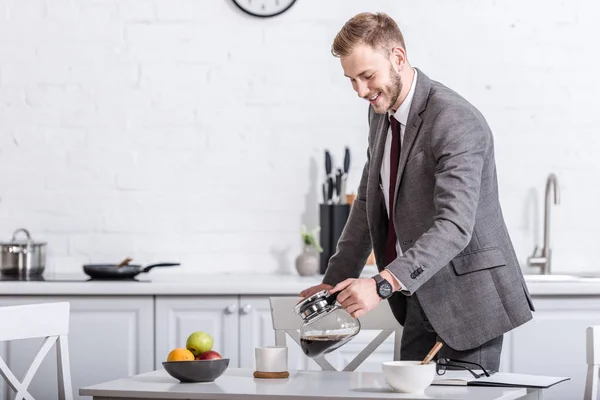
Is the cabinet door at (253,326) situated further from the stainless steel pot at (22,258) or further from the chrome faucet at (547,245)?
the chrome faucet at (547,245)

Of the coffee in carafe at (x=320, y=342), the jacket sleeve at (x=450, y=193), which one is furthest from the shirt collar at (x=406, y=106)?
the coffee in carafe at (x=320, y=342)

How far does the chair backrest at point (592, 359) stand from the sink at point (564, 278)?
1.24 meters

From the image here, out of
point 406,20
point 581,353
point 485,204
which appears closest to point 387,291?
point 485,204

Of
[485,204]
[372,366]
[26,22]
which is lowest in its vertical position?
[372,366]

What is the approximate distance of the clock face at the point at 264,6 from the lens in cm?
388

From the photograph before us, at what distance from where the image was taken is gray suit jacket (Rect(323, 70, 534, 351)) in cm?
216

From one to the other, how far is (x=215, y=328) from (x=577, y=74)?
6.44 feet

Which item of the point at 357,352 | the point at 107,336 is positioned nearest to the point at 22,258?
the point at 107,336

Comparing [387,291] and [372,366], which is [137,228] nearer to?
[372,366]

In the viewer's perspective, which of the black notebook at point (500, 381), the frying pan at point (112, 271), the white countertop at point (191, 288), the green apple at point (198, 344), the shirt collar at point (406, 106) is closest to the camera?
the black notebook at point (500, 381)

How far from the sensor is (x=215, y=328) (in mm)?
3262

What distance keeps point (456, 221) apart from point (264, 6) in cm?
204

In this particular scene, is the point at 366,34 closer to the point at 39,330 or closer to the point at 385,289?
the point at 385,289

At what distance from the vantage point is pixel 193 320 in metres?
3.26
